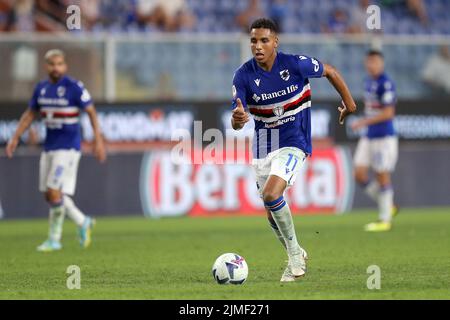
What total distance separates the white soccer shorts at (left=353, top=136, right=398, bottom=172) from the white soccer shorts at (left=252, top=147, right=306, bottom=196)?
280 inches

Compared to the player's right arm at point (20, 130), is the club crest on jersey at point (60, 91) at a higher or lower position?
higher

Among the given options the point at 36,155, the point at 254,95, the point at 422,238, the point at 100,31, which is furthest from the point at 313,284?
the point at 100,31

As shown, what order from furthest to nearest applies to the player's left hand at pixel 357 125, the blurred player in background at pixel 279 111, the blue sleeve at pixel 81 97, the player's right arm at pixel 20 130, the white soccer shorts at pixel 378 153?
the white soccer shorts at pixel 378 153 < the player's left hand at pixel 357 125 < the blue sleeve at pixel 81 97 < the player's right arm at pixel 20 130 < the blurred player in background at pixel 279 111

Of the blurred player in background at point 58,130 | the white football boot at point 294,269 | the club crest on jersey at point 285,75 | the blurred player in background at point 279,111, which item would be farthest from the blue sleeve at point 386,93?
the white football boot at point 294,269

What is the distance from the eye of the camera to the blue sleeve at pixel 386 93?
1700 cm

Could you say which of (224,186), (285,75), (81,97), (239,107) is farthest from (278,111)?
(224,186)

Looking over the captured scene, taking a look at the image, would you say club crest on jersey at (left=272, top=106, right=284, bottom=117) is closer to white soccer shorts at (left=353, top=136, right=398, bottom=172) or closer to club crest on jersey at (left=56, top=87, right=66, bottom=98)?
club crest on jersey at (left=56, top=87, right=66, bottom=98)

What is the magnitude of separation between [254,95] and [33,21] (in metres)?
12.7

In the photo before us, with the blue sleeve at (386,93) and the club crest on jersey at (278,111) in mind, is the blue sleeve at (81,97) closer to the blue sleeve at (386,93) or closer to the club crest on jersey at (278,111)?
the club crest on jersey at (278,111)

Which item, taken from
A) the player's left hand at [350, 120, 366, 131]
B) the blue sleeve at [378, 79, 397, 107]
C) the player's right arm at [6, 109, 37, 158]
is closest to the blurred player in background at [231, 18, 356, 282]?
the player's right arm at [6, 109, 37, 158]

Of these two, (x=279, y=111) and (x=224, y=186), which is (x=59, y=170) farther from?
(x=224, y=186)

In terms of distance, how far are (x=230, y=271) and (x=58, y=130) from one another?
5.37m

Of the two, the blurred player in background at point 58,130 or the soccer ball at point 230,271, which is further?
the blurred player in background at point 58,130

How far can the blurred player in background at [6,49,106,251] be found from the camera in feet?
46.7
